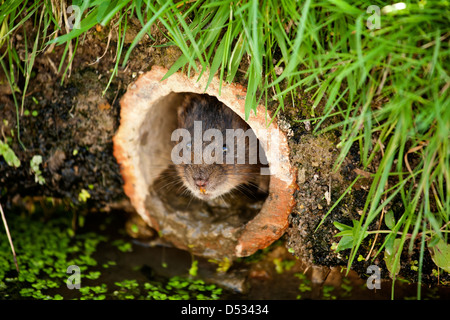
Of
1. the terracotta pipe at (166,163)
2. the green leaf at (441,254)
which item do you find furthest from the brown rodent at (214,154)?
the green leaf at (441,254)

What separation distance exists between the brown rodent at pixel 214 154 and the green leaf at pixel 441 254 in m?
1.49

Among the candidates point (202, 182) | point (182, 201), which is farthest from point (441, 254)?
point (182, 201)

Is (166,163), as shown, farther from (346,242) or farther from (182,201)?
(346,242)

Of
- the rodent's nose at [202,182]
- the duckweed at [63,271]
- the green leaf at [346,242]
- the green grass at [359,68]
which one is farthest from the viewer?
the duckweed at [63,271]

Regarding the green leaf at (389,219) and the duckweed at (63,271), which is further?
the duckweed at (63,271)

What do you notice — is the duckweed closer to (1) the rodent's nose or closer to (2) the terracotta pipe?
(2) the terracotta pipe

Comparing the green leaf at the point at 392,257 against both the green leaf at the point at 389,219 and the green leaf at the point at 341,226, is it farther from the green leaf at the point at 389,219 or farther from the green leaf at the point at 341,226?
the green leaf at the point at 341,226

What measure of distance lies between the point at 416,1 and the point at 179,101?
2.45 m

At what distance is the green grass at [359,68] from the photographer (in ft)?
6.97

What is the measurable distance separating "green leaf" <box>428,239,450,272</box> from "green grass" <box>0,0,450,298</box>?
0.10 meters

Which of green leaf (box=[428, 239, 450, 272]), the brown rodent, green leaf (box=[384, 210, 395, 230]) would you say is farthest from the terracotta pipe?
green leaf (box=[428, 239, 450, 272])

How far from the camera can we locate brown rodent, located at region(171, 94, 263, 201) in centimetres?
331

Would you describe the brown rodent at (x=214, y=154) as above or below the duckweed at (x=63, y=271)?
above
